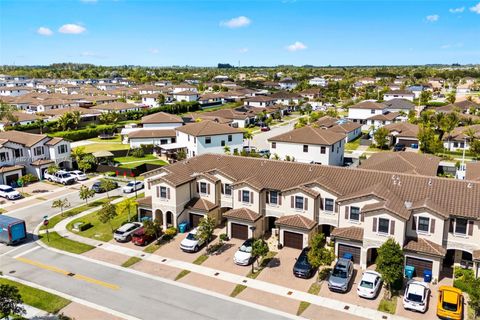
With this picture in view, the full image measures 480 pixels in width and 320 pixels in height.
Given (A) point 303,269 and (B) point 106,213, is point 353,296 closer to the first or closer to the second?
(A) point 303,269

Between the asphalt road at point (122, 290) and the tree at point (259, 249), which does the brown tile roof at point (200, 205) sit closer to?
the tree at point (259, 249)

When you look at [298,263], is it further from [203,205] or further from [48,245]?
[48,245]

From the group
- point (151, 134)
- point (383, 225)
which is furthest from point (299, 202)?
point (151, 134)

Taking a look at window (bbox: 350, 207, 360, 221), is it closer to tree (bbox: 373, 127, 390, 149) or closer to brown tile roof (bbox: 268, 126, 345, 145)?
brown tile roof (bbox: 268, 126, 345, 145)

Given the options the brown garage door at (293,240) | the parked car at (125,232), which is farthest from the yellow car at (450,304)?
the parked car at (125,232)

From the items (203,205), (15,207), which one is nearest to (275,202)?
(203,205)
